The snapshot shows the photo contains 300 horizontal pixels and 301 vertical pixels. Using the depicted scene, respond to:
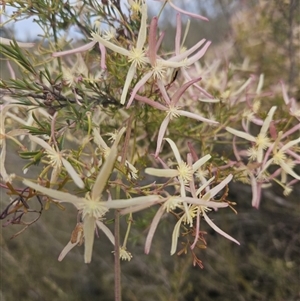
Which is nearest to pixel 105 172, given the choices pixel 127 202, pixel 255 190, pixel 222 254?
pixel 127 202

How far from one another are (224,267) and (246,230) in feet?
0.63

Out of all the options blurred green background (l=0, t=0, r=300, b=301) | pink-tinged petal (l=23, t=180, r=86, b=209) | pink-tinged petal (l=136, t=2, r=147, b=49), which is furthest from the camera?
blurred green background (l=0, t=0, r=300, b=301)

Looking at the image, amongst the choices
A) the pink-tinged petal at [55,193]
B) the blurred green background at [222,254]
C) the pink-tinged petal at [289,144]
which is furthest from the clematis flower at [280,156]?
the blurred green background at [222,254]

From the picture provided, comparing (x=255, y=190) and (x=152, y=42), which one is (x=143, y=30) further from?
(x=255, y=190)

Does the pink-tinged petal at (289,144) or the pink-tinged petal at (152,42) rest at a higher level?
the pink-tinged petal at (152,42)

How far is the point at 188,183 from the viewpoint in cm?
45

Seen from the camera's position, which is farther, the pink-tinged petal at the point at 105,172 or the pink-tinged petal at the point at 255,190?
the pink-tinged petal at the point at 255,190

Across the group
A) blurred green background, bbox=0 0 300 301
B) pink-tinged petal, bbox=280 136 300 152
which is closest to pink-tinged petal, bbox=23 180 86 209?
pink-tinged petal, bbox=280 136 300 152

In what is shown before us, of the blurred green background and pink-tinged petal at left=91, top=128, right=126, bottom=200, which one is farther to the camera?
the blurred green background

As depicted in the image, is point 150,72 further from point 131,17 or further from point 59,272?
point 59,272

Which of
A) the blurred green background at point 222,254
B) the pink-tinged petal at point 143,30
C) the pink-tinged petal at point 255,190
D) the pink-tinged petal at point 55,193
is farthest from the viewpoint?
the blurred green background at point 222,254

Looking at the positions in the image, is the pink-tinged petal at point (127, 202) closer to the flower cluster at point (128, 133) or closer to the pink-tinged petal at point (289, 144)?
the flower cluster at point (128, 133)

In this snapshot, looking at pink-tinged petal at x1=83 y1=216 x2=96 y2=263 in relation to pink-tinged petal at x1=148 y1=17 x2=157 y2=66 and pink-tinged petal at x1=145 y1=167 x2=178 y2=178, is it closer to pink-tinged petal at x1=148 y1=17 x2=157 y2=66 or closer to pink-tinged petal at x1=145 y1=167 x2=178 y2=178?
pink-tinged petal at x1=145 y1=167 x2=178 y2=178

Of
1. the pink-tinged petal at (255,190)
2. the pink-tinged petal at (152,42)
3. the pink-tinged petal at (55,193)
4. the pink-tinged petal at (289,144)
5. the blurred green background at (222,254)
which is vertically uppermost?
the pink-tinged petal at (152,42)
